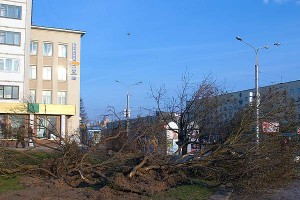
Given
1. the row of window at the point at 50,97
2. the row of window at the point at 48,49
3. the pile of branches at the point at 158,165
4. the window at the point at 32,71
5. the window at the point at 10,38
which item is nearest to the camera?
the pile of branches at the point at 158,165

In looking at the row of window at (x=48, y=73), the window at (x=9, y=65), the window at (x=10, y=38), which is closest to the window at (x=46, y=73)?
the row of window at (x=48, y=73)

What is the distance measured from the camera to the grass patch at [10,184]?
12305mm

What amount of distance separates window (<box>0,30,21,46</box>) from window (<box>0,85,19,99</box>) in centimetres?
441

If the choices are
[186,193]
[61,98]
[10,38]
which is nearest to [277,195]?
[186,193]

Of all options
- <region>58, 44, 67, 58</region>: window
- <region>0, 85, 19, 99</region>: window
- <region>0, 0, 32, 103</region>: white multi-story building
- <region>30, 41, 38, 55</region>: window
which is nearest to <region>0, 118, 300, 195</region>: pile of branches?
<region>0, 85, 19, 99</region>: window

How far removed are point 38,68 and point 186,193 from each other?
42.8m

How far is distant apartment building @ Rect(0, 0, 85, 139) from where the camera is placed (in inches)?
1688

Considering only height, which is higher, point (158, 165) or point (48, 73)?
point (48, 73)

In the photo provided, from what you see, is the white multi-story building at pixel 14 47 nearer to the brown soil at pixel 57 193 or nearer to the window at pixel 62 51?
the window at pixel 62 51

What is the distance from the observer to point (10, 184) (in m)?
12.8

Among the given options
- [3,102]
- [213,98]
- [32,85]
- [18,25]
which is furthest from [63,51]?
[213,98]

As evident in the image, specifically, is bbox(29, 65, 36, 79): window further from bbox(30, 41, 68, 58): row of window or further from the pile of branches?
the pile of branches

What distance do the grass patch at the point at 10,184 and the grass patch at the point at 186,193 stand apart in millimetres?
4248

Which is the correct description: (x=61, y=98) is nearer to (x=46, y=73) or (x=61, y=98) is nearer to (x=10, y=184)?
(x=46, y=73)
